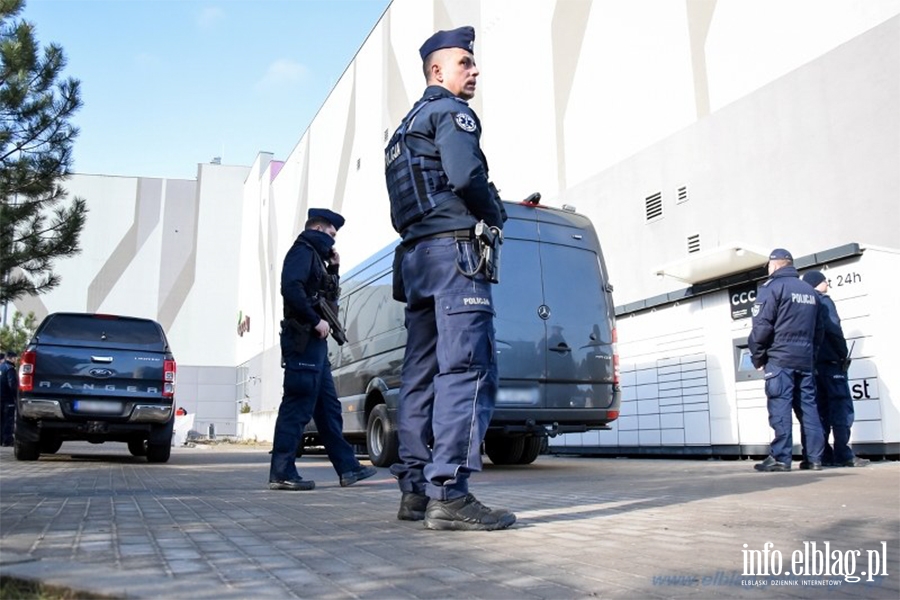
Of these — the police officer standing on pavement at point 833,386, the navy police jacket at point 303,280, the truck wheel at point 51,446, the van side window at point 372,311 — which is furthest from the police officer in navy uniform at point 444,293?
the truck wheel at point 51,446

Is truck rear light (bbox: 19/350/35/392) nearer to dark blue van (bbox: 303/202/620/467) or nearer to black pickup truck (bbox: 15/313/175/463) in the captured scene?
black pickup truck (bbox: 15/313/175/463)

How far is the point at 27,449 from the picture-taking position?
952cm

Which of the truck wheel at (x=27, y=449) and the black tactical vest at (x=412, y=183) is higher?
the black tactical vest at (x=412, y=183)

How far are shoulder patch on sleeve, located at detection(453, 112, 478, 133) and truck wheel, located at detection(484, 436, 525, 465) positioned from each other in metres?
6.50

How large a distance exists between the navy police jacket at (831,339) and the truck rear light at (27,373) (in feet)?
28.4

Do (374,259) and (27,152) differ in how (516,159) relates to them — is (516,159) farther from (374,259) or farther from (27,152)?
(27,152)

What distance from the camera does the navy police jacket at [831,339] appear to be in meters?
7.76

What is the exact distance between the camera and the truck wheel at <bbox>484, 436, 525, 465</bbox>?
9492 millimetres

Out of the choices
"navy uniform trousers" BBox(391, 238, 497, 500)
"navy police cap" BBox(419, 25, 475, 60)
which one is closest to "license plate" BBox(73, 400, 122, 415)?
"navy uniform trousers" BBox(391, 238, 497, 500)

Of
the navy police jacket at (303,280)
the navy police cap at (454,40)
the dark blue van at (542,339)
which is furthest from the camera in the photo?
the dark blue van at (542,339)

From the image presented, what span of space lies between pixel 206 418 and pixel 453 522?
4051cm

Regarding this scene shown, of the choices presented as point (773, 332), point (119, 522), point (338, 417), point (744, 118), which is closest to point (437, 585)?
point (119, 522)

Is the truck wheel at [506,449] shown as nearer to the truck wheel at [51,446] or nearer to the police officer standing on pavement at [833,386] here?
the police officer standing on pavement at [833,386]

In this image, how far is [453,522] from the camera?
10.7 feet
